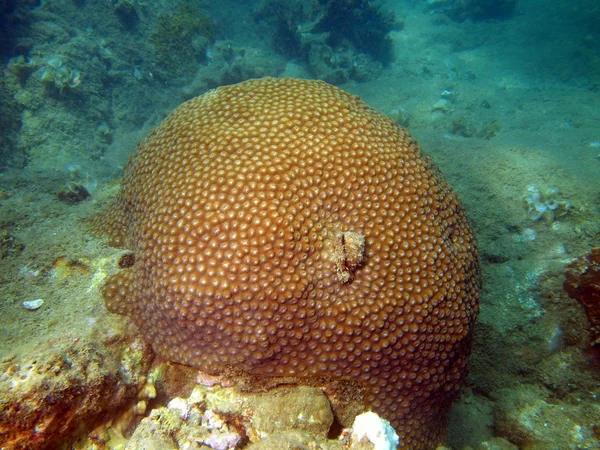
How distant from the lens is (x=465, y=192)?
20.5 feet

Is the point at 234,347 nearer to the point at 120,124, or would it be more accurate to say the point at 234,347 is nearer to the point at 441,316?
the point at 441,316

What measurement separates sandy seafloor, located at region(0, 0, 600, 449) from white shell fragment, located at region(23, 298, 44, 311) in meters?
0.05

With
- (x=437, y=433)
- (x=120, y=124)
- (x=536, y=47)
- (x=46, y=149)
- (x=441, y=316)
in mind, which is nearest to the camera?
(x=441, y=316)

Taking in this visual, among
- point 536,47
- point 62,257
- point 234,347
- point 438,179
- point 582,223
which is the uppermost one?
point 536,47

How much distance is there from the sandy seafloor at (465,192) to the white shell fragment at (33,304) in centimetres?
5

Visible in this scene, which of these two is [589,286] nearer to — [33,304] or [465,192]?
[465,192]

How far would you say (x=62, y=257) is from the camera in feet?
12.6

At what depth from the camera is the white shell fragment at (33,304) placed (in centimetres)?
330

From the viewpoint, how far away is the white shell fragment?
3.30m

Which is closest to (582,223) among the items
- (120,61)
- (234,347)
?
(234,347)

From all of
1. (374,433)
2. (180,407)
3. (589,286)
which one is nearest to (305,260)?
(374,433)

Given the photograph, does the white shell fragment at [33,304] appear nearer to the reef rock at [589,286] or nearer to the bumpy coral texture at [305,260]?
the bumpy coral texture at [305,260]

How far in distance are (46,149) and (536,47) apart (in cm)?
2463

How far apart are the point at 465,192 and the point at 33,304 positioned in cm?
688
